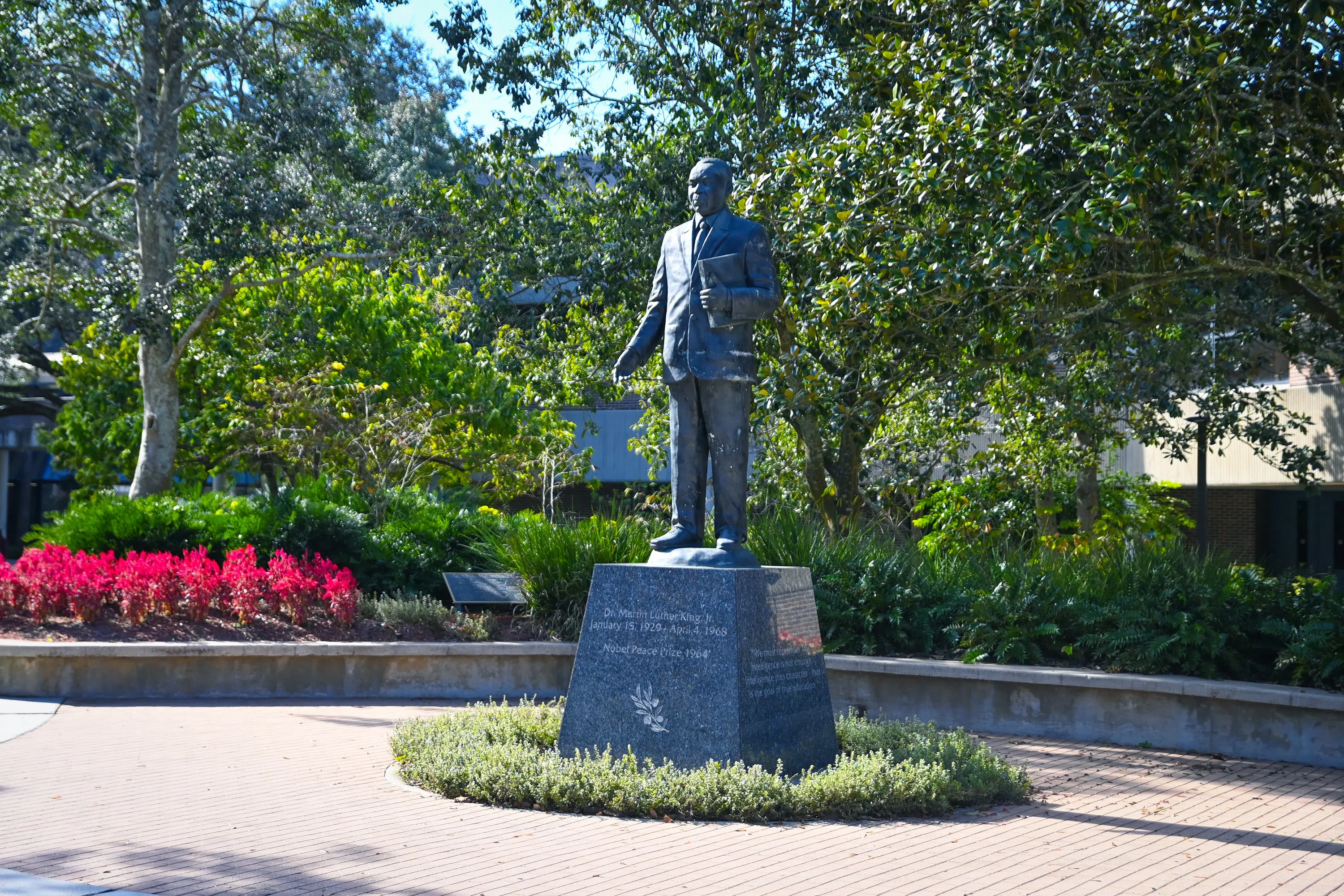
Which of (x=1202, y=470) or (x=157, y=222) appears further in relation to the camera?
(x=157, y=222)

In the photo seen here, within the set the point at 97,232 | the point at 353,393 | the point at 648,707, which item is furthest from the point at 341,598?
the point at 353,393

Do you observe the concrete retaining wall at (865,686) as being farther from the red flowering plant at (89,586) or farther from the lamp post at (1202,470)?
the lamp post at (1202,470)

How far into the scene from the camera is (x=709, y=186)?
844 cm

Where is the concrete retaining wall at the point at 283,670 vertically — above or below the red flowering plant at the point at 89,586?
below

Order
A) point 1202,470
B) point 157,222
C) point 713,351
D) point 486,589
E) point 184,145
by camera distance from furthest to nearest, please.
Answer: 1. point 184,145
2. point 157,222
3. point 1202,470
4. point 486,589
5. point 713,351

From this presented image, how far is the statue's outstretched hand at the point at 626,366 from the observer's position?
8500 millimetres

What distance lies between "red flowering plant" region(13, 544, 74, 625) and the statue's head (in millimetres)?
8095

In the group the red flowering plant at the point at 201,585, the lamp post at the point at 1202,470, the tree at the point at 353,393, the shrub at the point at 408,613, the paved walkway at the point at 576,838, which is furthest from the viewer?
the tree at the point at 353,393

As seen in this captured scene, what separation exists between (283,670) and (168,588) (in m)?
1.57

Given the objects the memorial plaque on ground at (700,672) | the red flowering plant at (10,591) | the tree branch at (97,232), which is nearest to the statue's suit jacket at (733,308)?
the memorial plaque on ground at (700,672)

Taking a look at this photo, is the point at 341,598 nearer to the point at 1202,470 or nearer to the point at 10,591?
the point at 10,591

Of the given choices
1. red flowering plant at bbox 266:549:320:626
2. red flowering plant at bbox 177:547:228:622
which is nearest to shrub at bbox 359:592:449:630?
red flowering plant at bbox 266:549:320:626

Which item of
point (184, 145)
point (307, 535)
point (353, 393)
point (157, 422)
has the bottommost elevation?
point (307, 535)

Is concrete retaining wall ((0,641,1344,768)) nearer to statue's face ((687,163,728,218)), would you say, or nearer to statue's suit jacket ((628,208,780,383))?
statue's suit jacket ((628,208,780,383))
